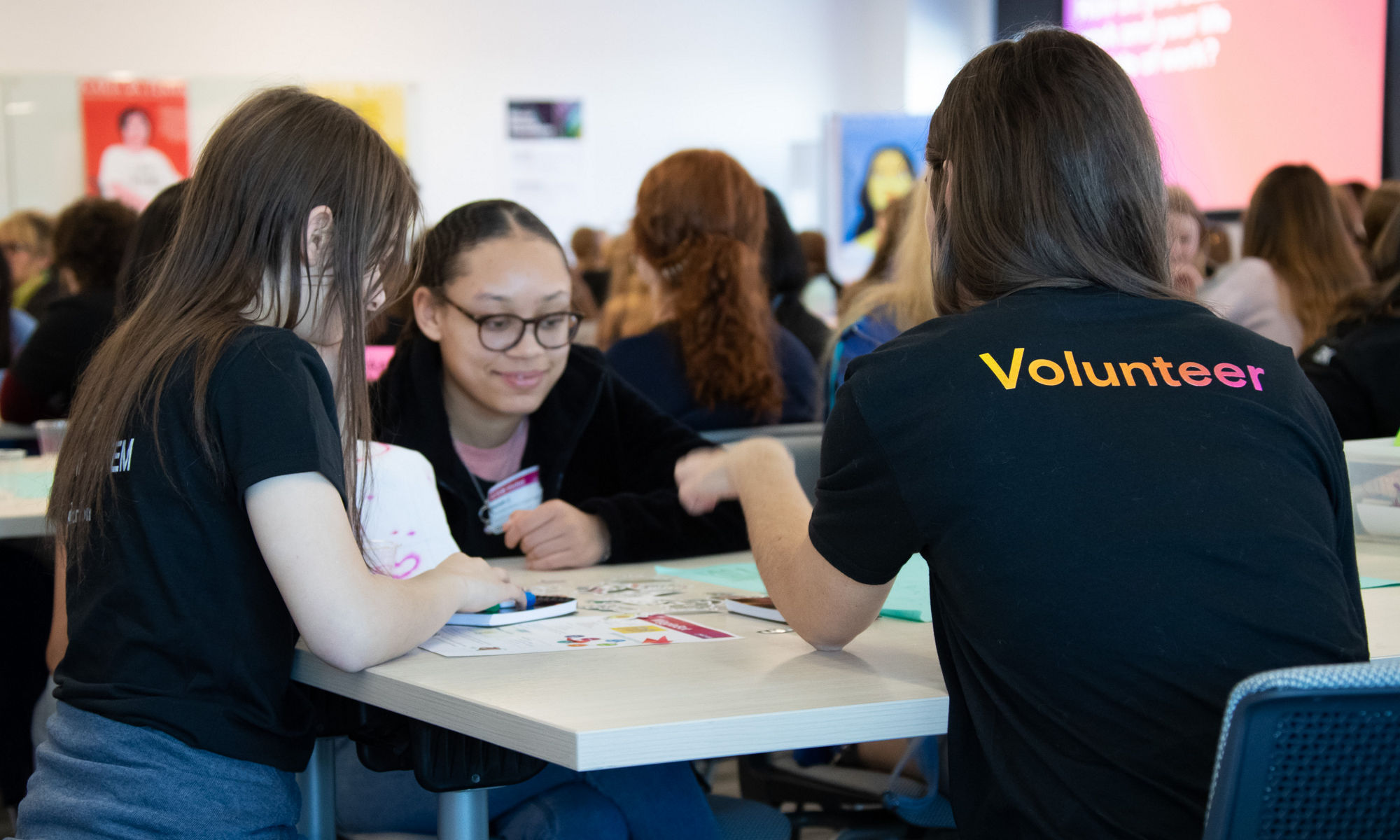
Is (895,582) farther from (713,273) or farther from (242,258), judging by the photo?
(713,273)

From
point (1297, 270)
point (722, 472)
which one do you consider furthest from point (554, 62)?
point (722, 472)

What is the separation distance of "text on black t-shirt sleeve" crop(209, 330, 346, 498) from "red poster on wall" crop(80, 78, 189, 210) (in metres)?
7.00

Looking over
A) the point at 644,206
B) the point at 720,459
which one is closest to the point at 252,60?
the point at 644,206

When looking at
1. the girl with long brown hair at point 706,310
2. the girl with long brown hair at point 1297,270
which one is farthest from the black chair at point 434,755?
the girl with long brown hair at point 1297,270

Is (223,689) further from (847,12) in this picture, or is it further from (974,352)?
(847,12)

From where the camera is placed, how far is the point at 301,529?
1.13 m

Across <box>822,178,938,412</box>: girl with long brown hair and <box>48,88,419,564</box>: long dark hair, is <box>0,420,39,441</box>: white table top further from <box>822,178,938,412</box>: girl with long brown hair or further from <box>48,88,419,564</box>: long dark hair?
<box>48,88,419,564</box>: long dark hair

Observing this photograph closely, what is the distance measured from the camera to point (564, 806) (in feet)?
4.68

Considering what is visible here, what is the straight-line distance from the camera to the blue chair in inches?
29.9

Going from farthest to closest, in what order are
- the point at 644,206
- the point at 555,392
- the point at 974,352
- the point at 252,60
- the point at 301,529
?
the point at 252,60, the point at 644,206, the point at 555,392, the point at 301,529, the point at 974,352

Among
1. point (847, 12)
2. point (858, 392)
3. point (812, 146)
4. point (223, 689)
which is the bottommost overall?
point (223, 689)

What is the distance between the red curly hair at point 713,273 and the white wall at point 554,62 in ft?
17.4

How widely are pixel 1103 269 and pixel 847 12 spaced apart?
851 cm

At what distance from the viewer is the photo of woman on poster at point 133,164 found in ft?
24.8
